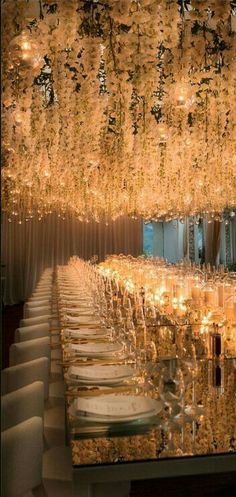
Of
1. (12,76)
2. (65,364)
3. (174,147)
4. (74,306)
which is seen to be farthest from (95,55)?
(174,147)

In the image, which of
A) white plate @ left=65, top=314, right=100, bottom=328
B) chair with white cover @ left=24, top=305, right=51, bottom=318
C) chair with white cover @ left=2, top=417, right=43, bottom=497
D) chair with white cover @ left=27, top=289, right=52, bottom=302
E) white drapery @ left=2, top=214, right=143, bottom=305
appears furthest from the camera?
white drapery @ left=2, top=214, right=143, bottom=305

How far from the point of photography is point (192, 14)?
327 cm

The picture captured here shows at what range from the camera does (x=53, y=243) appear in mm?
15977

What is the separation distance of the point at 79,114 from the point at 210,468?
4411 millimetres

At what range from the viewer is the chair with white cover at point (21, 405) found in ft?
7.72

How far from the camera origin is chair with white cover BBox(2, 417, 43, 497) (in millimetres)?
1888

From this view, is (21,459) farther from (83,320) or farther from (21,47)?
(21,47)

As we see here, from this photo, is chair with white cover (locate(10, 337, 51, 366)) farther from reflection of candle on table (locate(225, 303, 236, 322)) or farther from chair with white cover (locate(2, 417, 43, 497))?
chair with white cover (locate(2, 417, 43, 497))

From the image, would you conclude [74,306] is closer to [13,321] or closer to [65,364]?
[65,364]

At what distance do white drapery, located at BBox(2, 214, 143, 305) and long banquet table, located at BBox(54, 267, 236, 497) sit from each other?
13.2 meters

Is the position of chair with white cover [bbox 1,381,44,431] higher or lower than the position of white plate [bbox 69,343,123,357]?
lower

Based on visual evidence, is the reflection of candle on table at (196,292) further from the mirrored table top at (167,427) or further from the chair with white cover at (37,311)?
the mirrored table top at (167,427)

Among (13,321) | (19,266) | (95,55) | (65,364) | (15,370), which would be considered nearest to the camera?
(65,364)

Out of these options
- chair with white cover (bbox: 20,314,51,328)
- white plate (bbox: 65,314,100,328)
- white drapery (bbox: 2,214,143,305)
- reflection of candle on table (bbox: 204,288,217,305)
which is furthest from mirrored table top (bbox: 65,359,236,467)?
white drapery (bbox: 2,214,143,305)
